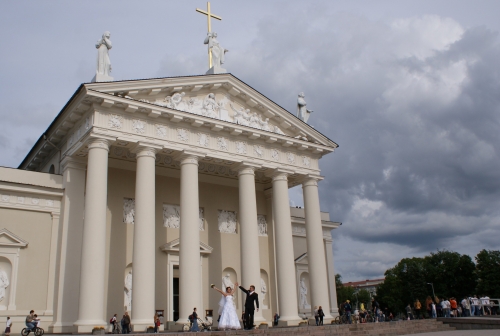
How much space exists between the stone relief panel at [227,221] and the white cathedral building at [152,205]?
6cm

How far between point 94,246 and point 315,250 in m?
10.3

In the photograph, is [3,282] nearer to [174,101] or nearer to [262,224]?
[174,101]

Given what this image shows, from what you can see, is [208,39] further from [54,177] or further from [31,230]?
[31,230]

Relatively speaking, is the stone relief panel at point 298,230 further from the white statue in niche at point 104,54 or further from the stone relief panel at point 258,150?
the white statue in niche at point 104,54

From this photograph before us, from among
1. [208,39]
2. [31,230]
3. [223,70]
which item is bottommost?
[31,230]

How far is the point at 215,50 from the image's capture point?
72.7 feet

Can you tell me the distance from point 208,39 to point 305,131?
641cm

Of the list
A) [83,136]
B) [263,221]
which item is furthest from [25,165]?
[263,221]

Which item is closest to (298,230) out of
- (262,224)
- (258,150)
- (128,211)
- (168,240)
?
(262,224)

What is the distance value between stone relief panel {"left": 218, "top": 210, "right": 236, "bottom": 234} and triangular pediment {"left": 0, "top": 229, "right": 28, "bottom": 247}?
9.06 metres

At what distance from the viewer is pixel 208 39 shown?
2239 centimetres

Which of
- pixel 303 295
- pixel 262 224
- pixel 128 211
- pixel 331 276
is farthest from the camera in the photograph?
pixel 331 276

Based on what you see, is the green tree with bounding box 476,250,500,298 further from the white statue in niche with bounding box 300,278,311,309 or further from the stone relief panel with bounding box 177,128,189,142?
the stone relief panel with bounding box 177,128,189,142

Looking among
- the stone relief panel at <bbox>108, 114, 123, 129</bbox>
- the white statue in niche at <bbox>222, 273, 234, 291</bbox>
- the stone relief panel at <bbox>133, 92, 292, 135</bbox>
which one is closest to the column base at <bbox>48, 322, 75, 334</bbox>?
the stone relief panel at <bbox>108, 114, 123, 129</bbox>
